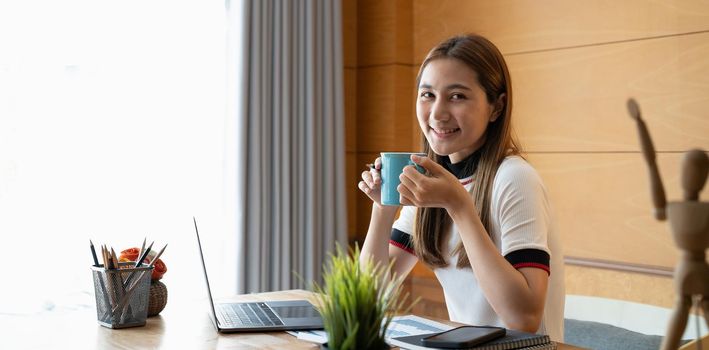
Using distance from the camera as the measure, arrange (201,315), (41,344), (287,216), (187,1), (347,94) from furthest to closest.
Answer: (347,94) < (287,216) < (187,1) < (201,315) < (41,344)

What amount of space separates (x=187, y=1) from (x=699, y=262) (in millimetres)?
2803

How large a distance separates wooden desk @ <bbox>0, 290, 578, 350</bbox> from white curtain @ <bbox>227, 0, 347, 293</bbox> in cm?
165

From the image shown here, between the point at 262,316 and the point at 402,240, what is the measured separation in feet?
1.76

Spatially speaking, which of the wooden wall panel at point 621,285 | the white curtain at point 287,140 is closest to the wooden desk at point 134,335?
the wooden wall panel at point 621,285

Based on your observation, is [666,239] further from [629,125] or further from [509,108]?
[509,108]

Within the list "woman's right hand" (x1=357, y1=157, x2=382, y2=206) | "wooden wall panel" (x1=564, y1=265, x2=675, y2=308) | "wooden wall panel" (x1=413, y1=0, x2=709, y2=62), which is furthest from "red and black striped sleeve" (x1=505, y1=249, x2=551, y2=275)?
"wooden wall panel" (x1=413, y1=0, x2=709, y2=62)

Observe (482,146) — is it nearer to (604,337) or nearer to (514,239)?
(514,239)

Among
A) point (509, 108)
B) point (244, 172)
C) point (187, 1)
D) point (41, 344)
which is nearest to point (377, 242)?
point (509, 108)

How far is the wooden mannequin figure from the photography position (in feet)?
2.71

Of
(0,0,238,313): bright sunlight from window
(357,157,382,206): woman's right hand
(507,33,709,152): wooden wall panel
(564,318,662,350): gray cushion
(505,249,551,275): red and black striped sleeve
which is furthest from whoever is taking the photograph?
(0,0,238,313): bright sunlight from window

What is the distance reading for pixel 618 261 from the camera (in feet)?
9.53

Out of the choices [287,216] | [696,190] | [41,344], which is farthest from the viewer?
[287,216]

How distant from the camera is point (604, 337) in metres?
2.57

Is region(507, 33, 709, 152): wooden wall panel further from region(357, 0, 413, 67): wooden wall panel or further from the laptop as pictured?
the laptop
